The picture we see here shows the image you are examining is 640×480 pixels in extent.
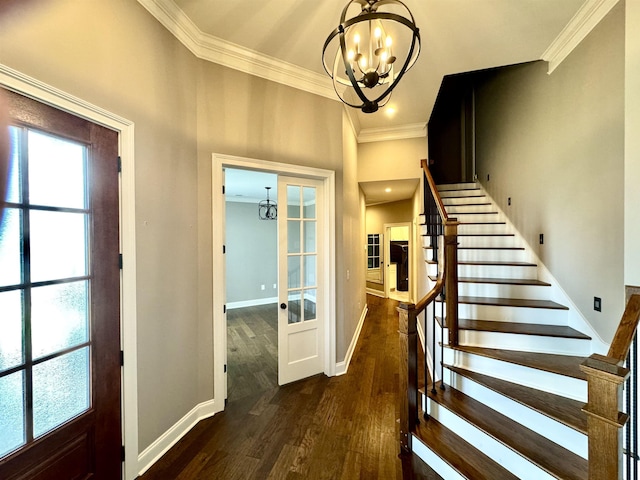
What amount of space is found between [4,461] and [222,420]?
1434 mm

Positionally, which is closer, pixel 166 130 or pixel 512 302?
pixel 166 130

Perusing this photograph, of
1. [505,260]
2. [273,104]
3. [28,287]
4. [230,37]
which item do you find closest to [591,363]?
[28,287]

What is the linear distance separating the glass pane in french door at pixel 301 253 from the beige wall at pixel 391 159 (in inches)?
70.2

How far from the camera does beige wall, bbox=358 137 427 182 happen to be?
4.26 meters

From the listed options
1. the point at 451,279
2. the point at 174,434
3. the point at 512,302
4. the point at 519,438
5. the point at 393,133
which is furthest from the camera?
the point at 393,133

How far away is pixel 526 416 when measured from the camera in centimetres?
176

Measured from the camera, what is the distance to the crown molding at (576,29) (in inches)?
77.7

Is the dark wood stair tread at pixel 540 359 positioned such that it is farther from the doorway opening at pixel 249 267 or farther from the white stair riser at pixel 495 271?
the doorway opening at pixel 249 267

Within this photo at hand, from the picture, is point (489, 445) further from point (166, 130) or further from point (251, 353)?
point (166, 130)

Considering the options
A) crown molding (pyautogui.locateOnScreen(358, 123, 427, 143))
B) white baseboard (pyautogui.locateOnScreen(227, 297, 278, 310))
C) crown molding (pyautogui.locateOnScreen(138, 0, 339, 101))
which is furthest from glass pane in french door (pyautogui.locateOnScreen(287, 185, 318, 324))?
white baseboard (pyautogui.locateOnScreen(227, 297, 278, 310))

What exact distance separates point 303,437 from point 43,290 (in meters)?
2.01

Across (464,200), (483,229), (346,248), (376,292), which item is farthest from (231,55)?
(376,292)

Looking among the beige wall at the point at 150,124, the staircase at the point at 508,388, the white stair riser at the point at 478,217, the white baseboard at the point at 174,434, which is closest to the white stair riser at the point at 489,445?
the staircase at the point at 508,388

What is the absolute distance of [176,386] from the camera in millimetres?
2064
